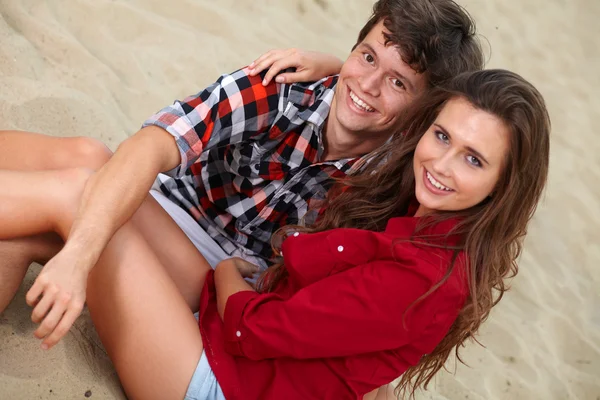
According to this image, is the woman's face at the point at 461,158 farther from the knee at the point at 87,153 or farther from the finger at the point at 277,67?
the knee at the point at 87,153

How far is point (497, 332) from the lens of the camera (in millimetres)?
3178

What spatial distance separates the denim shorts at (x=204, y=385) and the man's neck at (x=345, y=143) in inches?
33.3

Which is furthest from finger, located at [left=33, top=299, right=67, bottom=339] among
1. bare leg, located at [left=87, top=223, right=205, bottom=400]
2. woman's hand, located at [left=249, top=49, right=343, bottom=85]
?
woman's hand, located at [left=249, top=49, right=343, bottom=85]

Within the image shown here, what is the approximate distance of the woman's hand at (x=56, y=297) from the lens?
5.32 feet

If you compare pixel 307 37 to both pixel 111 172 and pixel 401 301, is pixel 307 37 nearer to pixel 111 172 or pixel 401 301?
pixel 111 172

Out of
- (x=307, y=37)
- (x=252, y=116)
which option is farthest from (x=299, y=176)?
(x=307, y=37)

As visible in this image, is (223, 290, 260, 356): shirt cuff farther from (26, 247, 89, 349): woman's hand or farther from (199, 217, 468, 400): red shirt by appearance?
(26, 247, 89, 349): woman's hand

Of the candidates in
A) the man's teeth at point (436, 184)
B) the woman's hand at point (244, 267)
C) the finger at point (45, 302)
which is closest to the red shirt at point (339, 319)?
the man's teeth at point (436, 184)

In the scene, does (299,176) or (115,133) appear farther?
(115,133)

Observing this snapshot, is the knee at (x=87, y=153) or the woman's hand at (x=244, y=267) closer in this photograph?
the knee at (x=87, y=153)

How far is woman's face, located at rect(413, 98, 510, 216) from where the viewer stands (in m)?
1.88

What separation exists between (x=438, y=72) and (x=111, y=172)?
1.04 metres

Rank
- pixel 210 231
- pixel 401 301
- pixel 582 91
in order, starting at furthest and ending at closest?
1. pixel 582 91
2. pixel 210 231
3. pixel 401 301

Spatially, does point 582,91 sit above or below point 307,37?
above
